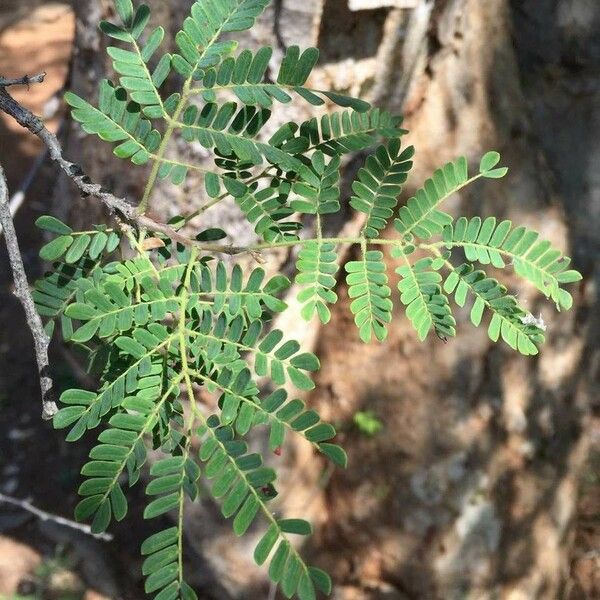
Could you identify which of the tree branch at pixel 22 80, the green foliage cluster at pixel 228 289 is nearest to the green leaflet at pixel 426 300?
the green foliage cluster at pixel 228 289

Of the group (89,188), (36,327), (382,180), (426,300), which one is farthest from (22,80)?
(426,300)

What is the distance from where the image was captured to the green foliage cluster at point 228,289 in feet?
3.30

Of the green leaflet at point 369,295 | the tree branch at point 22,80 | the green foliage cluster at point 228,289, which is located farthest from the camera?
the tree branch at point 22,80

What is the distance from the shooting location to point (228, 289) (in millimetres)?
1133

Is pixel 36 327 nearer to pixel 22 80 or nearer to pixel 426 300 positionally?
pixel 22 80

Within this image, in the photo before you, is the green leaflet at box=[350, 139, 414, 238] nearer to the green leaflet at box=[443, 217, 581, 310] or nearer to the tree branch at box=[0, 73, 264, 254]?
the green leaflet at box=[443, 217, 581, 310]

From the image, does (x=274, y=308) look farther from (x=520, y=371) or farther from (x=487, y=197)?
(x=520, y=371)

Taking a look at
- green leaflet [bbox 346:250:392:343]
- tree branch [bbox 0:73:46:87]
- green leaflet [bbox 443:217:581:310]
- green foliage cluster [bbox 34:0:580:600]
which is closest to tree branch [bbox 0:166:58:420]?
green foliage cluster [bbox 34:0:580:600]

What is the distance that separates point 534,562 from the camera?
2.96 meters

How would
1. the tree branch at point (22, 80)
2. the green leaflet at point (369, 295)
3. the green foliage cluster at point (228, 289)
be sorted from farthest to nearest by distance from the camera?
the tree branch at point (22, 80) → the green leaflet at point (369, 295) → the green foliage cluster at point (228, 289)

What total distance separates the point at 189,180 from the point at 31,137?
3.37m

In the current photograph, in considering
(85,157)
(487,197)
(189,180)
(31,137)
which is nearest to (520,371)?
(487,197)

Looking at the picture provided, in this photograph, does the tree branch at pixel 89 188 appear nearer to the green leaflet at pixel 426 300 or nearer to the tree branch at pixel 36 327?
the tree branch at pixel 36 327

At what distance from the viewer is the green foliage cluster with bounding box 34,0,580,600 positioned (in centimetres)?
100
